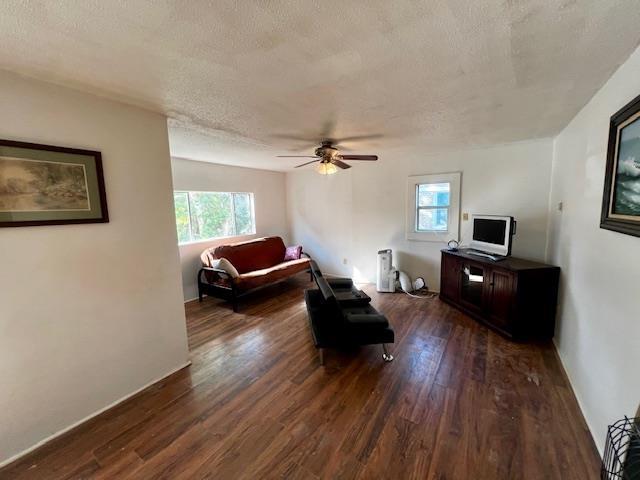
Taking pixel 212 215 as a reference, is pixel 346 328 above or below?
below

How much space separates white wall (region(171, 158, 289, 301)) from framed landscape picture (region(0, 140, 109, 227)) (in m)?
2.35

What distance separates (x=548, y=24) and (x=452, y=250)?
297 centimetres

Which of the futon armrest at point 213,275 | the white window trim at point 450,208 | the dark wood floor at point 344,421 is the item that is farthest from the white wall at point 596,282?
the futon armrest at point 213,275

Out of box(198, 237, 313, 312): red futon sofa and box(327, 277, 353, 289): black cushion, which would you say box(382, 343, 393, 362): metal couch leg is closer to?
box(327, 277, 353, 289): black cushion

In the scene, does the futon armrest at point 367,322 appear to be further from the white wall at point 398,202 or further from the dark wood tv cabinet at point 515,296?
the white wall at point 398,202

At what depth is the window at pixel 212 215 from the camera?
431 cm

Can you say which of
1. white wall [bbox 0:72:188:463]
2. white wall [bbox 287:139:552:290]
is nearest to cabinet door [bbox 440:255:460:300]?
white wall [bbox 287:139:552:290]

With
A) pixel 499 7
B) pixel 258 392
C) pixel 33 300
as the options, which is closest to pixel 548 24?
pixel 499 7

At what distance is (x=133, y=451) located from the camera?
166 cm

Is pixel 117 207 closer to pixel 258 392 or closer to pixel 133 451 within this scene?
pixel 133 451

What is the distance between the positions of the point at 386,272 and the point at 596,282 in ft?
9.20

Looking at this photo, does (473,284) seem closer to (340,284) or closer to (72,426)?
(340,284)

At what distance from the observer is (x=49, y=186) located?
1.67m

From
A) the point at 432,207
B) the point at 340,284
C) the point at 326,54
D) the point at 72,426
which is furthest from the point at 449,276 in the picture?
the point at 72,426
